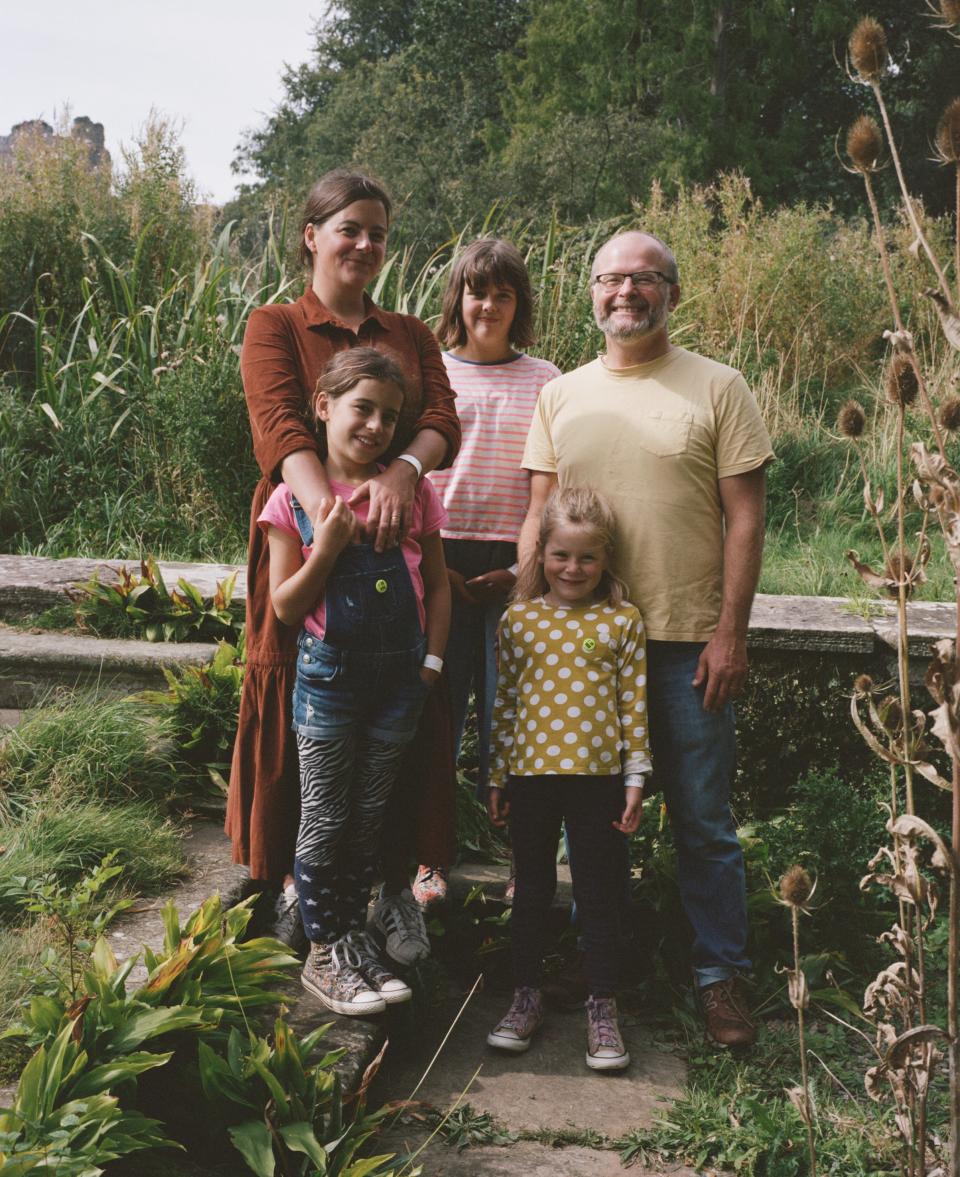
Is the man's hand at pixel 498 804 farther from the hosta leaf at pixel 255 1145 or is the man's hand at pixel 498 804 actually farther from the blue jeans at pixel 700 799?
the hosta leaf at pixel 255 1145

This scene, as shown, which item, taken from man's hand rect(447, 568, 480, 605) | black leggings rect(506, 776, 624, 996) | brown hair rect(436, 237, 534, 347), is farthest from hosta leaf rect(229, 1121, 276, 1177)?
brown hair rect(436, 237, 534, 347)

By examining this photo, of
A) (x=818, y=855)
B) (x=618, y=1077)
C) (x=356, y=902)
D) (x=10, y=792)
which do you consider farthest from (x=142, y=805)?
(x=818, y=855)

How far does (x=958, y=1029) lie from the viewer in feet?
5.18

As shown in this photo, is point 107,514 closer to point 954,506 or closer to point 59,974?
point 59,974

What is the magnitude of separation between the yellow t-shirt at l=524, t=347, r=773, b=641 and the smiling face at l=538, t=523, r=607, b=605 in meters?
0.10

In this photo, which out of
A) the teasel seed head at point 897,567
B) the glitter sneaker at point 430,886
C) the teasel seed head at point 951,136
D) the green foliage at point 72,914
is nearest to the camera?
the teasel seed head at point 951,136

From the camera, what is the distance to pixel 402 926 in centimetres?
294

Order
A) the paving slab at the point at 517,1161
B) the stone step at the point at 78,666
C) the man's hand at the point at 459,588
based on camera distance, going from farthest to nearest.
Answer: the stone step at the point at 78,666 < the man's hand at the point at 459,588 < the paving slab at the point at 517,1161

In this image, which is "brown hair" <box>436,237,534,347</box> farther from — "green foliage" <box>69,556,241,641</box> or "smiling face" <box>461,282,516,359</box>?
"green foliage" <box>69,556,241,641</box>

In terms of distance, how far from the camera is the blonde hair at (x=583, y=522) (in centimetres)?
282

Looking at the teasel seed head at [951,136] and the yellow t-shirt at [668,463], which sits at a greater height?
the teasel seed head at [951,136]

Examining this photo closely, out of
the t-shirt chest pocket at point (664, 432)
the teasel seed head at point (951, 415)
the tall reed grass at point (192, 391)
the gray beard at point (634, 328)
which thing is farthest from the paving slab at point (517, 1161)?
the tall reed grass at point (192, 391)

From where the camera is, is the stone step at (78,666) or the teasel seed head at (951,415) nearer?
the teasel seed head at (951,415)

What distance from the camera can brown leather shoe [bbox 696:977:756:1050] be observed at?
291cm
